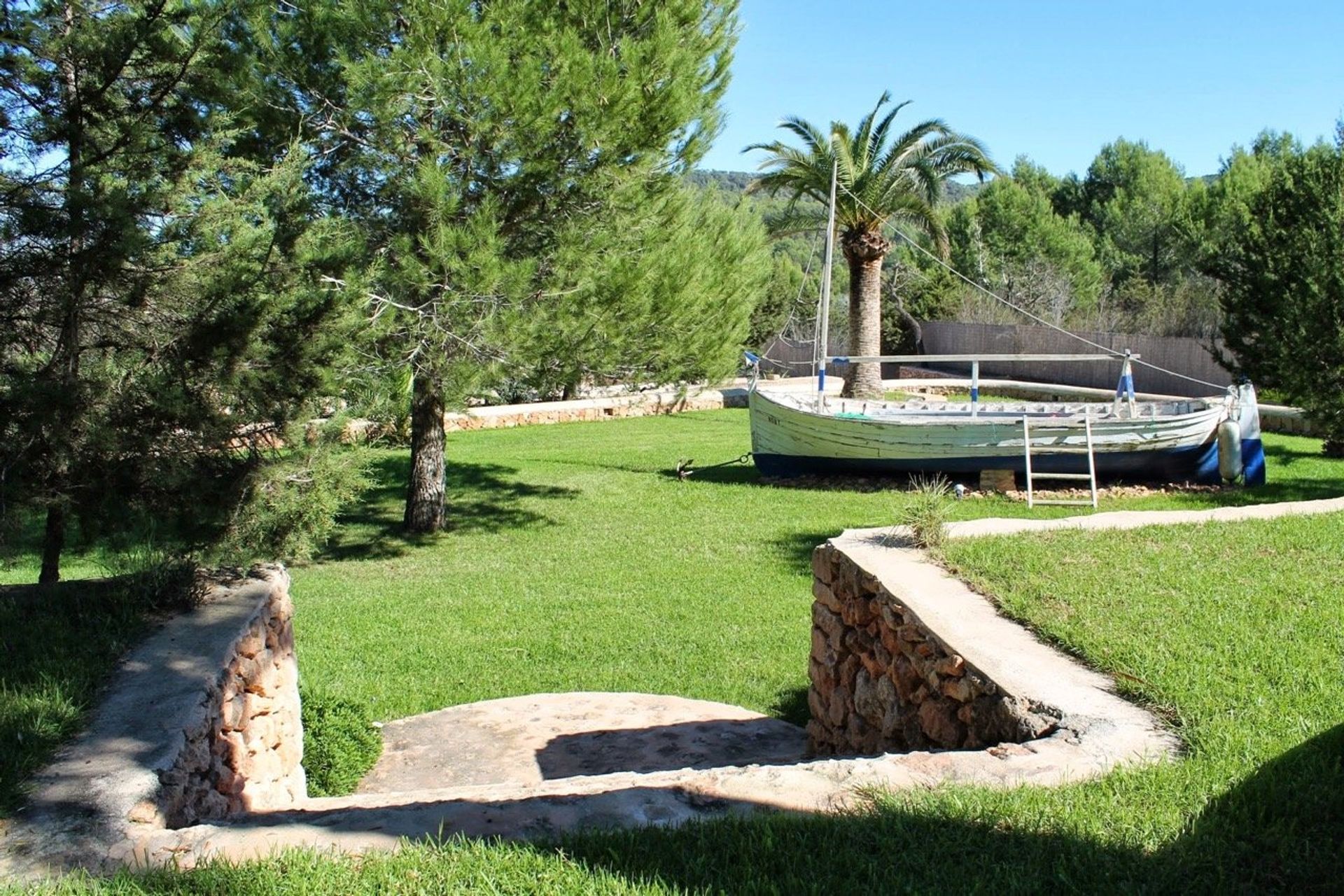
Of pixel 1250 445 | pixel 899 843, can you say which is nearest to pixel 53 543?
pixel 899 843

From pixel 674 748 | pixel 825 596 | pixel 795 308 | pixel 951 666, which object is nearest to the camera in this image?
pixel 951 666

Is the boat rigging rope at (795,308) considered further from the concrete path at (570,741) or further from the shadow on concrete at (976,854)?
the shadow on concrete at (976,854)

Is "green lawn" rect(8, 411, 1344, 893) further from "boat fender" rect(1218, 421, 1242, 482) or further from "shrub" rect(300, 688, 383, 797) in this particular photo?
"shrub" rect(300, 688, 383, 797)

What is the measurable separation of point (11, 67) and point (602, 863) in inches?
231

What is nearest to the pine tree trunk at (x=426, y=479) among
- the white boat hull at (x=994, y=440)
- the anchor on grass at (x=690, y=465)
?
the anchor on grass at (x=690, y=465)

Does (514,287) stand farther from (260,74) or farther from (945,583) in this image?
(945,583)

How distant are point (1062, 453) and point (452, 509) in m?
8.22

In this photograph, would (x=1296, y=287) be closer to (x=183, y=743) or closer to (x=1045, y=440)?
(x=1045, y=440)

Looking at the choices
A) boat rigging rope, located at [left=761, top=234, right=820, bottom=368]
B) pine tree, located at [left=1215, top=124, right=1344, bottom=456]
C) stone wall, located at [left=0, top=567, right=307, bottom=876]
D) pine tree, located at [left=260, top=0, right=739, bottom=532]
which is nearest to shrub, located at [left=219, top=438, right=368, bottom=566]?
stone wall, located at [left=0, top=567, right=307, bottom=876]

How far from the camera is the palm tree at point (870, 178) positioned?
20.4 m

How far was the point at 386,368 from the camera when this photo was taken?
10289 millimetres

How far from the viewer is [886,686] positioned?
5.38m

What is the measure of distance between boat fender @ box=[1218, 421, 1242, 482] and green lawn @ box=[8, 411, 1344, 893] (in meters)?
0.45

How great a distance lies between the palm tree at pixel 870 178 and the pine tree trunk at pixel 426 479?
33.7 ft
